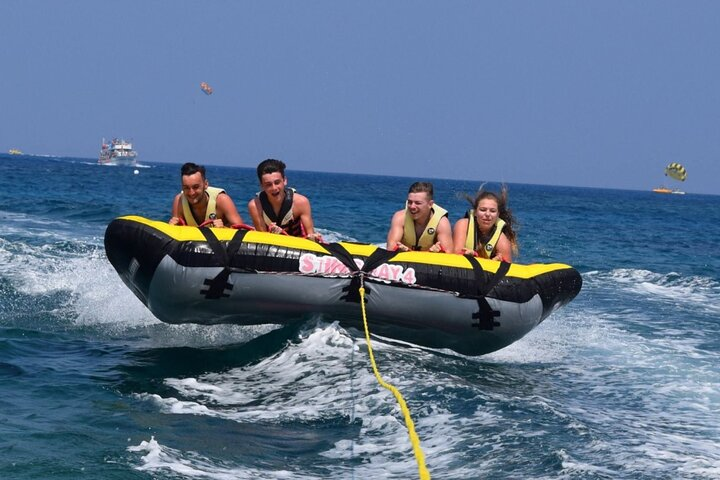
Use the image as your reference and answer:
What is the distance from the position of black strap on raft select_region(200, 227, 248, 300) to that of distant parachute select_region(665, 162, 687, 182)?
29.6 meters

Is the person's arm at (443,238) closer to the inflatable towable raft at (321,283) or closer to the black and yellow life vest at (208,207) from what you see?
the inflatable towable raft at (321,283)

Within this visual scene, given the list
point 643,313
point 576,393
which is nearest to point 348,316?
point 576,393

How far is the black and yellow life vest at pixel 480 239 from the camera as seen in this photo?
5.97m

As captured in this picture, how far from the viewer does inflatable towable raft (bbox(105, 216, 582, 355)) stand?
17.5 feet

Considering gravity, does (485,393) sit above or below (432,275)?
below

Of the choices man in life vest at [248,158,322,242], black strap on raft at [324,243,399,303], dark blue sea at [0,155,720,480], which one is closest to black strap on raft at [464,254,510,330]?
Answer: dark blue sea at [0,155,720,480]

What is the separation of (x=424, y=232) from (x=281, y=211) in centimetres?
103

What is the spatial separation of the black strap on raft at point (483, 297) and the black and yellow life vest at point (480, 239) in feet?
1.48

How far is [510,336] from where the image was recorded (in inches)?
223

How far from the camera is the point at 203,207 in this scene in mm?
6016

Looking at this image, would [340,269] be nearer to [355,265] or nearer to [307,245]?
[355,265]

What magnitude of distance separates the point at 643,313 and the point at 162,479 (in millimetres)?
6565

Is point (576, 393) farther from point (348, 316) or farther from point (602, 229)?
point (602, 229)

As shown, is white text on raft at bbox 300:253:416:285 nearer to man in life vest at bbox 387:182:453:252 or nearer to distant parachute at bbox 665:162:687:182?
man in life vest at bbox 387:182:453:252
